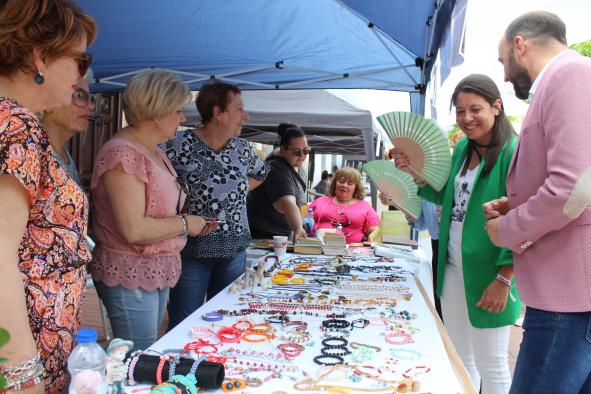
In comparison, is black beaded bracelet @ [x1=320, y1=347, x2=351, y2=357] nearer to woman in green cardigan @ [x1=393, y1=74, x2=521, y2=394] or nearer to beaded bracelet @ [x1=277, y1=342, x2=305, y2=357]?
beaded bracelet @ [x1=277, y1=342, x2=305, y2=357]

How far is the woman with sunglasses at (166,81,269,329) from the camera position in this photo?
8.77 ft

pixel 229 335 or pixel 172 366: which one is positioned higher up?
pixel 172 366

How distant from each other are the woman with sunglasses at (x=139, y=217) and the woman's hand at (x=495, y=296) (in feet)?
4.47

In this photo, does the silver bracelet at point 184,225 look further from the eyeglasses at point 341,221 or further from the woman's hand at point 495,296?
the eyeglasses at point 341,221

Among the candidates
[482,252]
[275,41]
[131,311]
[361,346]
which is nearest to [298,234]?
[275,41]

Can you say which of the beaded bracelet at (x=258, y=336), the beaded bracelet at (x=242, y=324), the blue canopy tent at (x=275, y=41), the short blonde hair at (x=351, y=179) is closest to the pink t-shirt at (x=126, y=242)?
the beaded bracelet at (x=242, y=324)

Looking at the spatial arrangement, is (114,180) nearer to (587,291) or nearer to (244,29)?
(587,291)

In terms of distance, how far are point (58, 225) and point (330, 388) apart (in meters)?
0.79

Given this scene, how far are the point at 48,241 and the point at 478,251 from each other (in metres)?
1.86

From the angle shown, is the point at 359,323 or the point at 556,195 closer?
the point at 556,195

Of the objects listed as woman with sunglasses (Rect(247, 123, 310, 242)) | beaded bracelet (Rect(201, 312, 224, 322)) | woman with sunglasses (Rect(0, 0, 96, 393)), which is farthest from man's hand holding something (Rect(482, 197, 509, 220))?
woman with sunglasses (Rect(247, 123, 310, 242))

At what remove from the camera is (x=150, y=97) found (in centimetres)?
210

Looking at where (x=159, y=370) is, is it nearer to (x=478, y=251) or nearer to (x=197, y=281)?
(x=197, y=281)

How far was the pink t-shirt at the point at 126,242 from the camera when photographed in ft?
6.41
